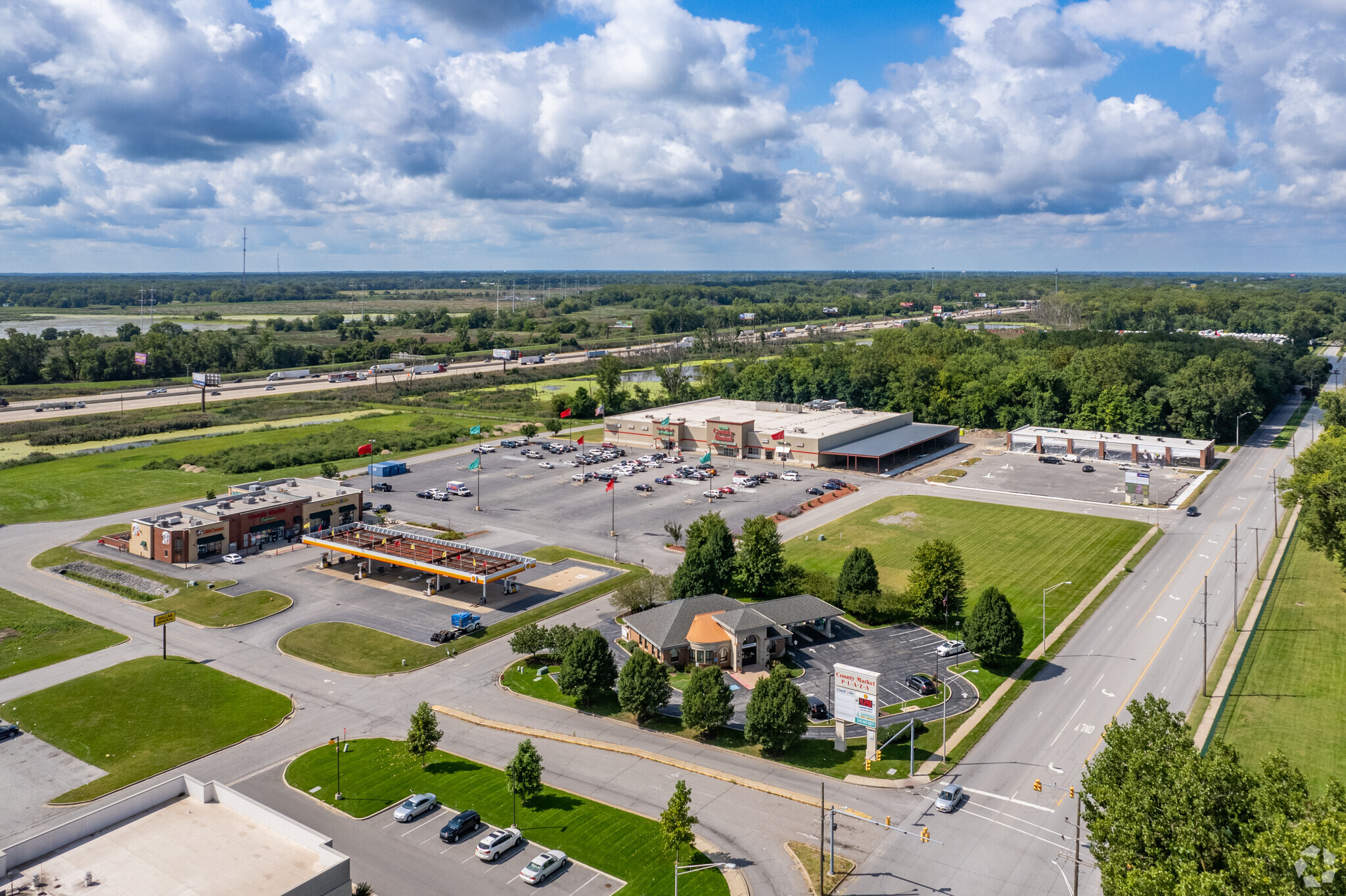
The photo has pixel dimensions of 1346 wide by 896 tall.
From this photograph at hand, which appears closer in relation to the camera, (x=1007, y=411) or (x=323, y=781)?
(x=323, y=781)

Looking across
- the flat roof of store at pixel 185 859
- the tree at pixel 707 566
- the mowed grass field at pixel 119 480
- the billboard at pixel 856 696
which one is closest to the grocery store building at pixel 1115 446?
the tree at pixel 707 566

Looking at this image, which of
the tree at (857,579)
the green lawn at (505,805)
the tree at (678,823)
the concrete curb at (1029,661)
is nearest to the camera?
the tree at (678,823)

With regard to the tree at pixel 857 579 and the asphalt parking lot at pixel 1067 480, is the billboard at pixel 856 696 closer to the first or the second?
the tree at pixel 857 579

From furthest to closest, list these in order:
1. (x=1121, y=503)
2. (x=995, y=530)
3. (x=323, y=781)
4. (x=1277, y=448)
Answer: (x=1277, y=448)
(x=1121, y=503)
(x=995, y=530)
(x=323, y=781)

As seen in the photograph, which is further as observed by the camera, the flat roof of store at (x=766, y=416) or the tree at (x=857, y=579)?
the flat roof of store at (x=766, y=416)

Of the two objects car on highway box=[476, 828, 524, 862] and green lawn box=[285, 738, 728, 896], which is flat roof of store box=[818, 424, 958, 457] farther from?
car on highway box=[476, 828, 524, 862]

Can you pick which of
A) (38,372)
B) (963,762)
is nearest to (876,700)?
(963,762)

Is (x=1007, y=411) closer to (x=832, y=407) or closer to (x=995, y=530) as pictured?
(x=832, y=407)
